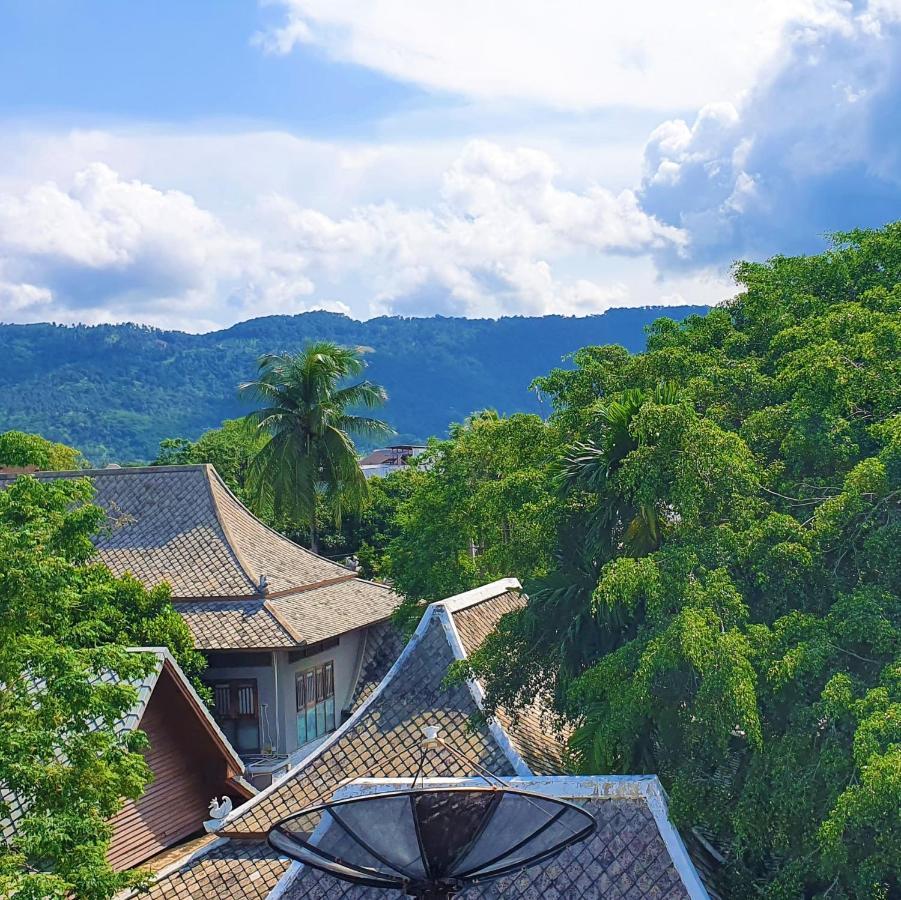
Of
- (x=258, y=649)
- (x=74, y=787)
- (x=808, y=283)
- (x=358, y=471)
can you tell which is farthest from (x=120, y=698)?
(x=358, y=471)

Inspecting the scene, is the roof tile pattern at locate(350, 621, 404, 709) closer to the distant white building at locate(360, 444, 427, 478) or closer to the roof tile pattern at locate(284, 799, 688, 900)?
the roof tile pattern at locate(284, 799, 688, 900)

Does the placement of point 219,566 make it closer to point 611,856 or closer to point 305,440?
point 305,440

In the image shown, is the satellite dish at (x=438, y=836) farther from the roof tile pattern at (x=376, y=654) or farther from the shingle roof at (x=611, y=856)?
the roof tile pattern at (x=376, y=654)

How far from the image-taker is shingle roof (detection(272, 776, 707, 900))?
12.0 meters

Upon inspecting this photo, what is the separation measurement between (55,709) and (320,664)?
18.6 m

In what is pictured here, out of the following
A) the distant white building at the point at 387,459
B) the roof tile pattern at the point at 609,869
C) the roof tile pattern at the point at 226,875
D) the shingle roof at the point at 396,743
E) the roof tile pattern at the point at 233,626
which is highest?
the distant white building at the point at 387,459

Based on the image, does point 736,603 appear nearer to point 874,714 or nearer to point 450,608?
point 874,714

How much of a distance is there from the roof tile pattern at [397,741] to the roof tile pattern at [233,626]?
10.00 meters

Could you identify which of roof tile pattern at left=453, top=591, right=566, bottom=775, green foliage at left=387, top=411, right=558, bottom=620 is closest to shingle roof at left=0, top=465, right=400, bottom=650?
green foliage at left=387, top=411, right=558, bottom=620

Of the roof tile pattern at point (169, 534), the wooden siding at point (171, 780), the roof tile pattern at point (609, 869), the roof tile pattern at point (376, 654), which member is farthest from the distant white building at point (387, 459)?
the roof tile pattern at point (609, 869)

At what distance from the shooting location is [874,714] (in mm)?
11109

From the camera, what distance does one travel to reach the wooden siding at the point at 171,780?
18453 mm

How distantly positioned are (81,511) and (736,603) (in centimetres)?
779

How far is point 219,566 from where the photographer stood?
3042cm
